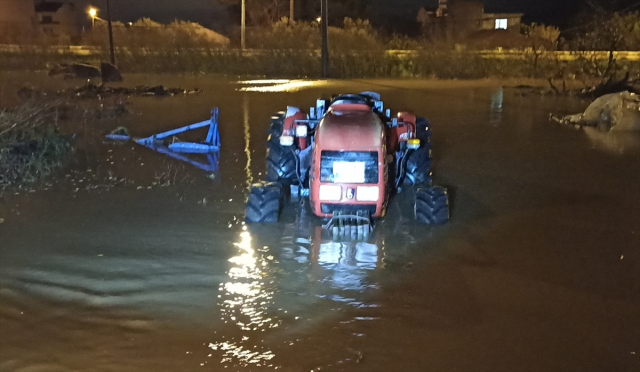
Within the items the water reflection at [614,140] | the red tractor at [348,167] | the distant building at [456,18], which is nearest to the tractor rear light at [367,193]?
the red tractor at [348,167]

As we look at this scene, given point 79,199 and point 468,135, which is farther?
point 468,135

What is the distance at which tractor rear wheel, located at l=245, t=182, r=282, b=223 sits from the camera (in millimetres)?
8328

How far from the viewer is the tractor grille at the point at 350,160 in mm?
7578

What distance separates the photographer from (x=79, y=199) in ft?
31.2

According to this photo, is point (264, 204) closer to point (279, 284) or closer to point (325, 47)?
point (279, 284)

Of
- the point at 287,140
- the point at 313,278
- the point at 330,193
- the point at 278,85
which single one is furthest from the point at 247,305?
the point at 278,85

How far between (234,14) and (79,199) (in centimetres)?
5266

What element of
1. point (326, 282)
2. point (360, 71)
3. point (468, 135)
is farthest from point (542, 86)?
point (326, 282)

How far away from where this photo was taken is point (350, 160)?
761 cm

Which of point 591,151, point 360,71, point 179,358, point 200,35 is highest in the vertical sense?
point 200,35

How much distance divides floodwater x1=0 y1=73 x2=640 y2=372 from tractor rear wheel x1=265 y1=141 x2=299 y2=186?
0.63 meters

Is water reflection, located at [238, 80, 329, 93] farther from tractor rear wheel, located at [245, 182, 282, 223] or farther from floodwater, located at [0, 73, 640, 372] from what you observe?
tractor rear wheel, located at [245, 182, 282, 223]

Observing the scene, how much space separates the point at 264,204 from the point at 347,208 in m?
1.17

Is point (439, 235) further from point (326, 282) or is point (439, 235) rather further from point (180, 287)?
point (180, 287)
